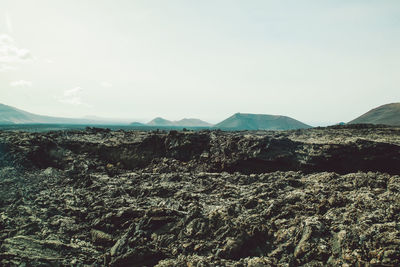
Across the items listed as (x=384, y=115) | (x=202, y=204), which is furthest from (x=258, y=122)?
(x=202, y=204)

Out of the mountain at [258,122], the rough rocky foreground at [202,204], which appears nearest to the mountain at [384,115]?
the mountain at [258,122]

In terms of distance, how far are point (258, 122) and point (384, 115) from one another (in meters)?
86.3

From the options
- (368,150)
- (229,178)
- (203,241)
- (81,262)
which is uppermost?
(368,150)

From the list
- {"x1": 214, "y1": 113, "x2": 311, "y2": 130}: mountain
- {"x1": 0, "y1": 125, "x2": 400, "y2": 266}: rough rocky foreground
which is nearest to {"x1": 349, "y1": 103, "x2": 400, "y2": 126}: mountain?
{"x1": 214, "y1": 113, "x2": 311, "y2": 130}: mountain

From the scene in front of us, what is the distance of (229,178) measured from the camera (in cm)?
1500

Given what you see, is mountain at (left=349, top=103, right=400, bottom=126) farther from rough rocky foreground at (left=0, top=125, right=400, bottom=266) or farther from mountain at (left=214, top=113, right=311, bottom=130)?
rough rocky foreground at (left=0, top=125, right=400, bottom=266)

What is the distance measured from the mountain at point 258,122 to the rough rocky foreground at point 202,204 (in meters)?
129

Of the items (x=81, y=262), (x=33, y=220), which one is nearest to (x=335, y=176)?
(x=81, y=262)

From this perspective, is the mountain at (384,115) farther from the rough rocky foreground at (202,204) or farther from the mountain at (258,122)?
the rough rocky foreground at (202,204)

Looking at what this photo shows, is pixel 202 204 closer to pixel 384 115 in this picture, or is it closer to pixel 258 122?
pixel 384 115

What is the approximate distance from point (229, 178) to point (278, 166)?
341 cm

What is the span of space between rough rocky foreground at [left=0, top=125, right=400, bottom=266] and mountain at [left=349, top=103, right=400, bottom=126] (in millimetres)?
61765

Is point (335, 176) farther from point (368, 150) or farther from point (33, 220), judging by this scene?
point (33, 220)

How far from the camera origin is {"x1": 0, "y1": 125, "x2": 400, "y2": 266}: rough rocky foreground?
773 centimetres
